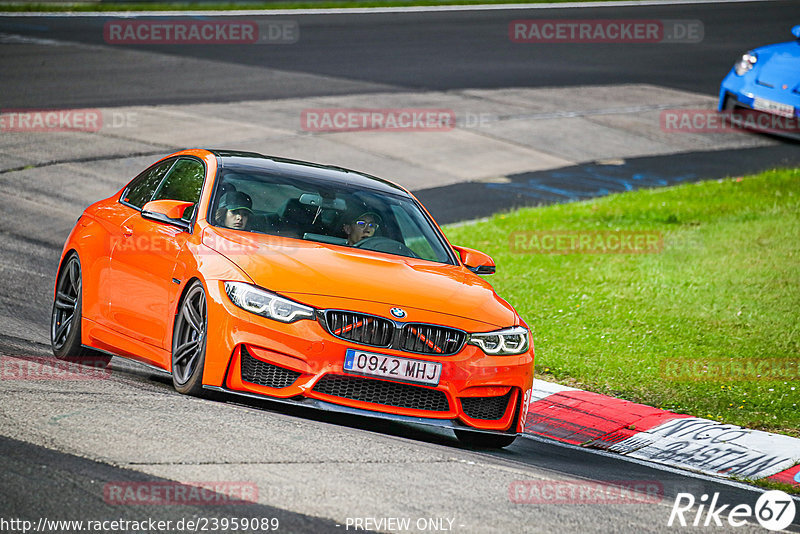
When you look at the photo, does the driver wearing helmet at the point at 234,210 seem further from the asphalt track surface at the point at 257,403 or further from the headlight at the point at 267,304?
the asphalt track surface at the point at 257,403

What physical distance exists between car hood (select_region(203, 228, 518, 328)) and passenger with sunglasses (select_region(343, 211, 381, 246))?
245 millimetres

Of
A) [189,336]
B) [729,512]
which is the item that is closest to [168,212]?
[189,336]

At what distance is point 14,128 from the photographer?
16922 millimetres

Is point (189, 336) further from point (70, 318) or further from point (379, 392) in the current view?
point (70, 318)

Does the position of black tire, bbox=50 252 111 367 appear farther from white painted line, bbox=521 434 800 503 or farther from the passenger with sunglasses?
white painted line, bbox=521 434 800 503

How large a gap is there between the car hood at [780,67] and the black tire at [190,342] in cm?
1461

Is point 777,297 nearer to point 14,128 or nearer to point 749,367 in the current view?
point 749,367

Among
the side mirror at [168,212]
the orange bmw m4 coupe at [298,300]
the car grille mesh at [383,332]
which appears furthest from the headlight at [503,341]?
the side mirror at [168,212]

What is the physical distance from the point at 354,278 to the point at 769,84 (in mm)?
14299

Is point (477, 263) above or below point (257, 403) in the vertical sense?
above

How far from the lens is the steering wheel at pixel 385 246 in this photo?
24.7 feet

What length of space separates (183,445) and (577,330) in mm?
6043

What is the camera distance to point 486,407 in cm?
676

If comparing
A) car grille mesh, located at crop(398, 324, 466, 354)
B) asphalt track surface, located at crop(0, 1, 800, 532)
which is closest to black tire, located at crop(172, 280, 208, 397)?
asphalt track surface, located at crop(0, 1, 800, 532)
